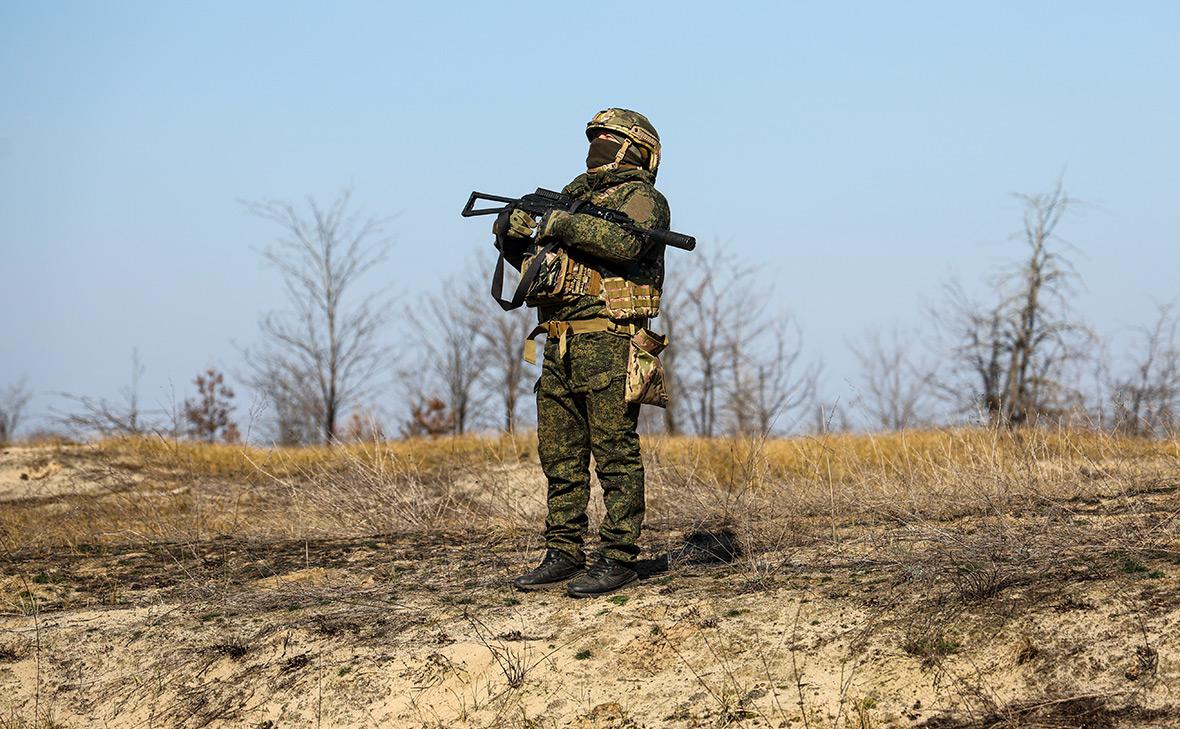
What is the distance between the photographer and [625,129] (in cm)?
598

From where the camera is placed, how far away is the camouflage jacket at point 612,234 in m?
5.73

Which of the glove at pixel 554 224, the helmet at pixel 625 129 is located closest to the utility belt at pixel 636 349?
the glove at pixel 554 224

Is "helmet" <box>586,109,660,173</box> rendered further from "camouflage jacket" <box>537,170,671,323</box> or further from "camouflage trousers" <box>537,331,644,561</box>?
"camouflage trousers" <box>537,331,644,561</box>

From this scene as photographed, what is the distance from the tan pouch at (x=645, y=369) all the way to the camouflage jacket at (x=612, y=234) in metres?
0.26

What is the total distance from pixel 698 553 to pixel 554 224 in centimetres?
228

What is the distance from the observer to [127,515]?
9953mm

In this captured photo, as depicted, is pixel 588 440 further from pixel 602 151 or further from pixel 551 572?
pixel 602 151

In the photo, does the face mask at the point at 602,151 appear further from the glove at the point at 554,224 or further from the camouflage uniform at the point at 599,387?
the glove at the point at 554,224

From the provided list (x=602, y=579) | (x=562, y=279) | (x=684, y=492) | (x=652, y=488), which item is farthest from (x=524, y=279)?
(x=652, y=488)

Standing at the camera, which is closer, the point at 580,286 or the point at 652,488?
the point at 580,286

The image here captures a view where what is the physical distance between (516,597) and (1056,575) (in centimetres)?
254

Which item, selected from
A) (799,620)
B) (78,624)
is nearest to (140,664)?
(78,624)

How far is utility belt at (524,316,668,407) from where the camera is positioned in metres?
5.88

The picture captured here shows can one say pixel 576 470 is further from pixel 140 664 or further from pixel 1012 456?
pixel 1012 456
